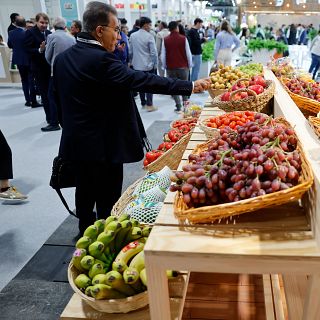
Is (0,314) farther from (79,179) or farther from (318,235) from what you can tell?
(318,235)

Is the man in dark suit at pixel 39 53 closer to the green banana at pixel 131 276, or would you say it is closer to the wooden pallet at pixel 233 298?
the wooden pallet at pixel 233 298

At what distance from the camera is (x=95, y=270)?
53.4 inches

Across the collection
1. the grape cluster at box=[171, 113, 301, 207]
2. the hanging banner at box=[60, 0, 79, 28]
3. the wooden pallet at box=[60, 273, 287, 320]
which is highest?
the hanging banner at box=[60, 0, 79, 28]

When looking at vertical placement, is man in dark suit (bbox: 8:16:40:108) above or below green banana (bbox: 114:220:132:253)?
above

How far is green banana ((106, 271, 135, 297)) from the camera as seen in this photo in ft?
4.18

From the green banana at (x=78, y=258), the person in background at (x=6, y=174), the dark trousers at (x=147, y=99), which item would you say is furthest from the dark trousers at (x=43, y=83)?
the green banana at (x=78, y=258)

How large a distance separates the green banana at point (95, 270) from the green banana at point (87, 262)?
0.05ft

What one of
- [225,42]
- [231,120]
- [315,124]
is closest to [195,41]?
[225,42]

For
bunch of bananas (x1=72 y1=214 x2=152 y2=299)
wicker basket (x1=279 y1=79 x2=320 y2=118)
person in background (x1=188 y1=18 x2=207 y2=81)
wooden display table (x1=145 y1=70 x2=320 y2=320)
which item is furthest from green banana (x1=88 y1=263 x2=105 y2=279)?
person in background (x1=188 y1=18 x2=207 y2=81)

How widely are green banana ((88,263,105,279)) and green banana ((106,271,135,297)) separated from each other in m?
0.08

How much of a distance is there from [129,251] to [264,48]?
7.31 m

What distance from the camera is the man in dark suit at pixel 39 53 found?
5840mm

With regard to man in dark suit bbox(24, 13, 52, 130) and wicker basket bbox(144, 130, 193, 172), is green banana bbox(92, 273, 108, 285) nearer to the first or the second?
wicker basket bbox(144, 130, 193, 172)

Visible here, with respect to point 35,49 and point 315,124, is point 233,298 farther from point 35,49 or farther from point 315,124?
point 35,49
